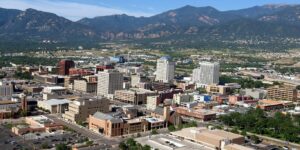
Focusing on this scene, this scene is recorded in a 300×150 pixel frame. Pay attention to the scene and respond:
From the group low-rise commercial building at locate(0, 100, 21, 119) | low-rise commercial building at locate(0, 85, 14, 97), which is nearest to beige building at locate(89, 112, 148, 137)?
low-rise commercial building at locate(0, 100, 21, 119)

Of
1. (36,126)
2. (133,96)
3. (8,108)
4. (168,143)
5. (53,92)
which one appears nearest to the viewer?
(168,143)

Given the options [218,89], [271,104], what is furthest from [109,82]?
[271,104]

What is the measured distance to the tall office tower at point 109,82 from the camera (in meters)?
64.2

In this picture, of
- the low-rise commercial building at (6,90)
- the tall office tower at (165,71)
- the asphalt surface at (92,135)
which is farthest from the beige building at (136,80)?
the asphalt surface at (92,135)

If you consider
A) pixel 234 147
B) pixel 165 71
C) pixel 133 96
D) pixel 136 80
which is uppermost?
pixel 165 71

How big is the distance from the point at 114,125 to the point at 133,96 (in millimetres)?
18583

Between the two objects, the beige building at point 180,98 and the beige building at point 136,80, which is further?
the beige building at point 136,80

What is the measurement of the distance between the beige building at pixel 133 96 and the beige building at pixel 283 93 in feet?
68.8

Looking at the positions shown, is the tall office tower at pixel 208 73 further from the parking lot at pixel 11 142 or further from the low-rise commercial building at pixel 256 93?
the parking lot at pixel 11 142

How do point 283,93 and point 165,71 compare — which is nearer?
point 283,93

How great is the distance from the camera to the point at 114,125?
42.8 m

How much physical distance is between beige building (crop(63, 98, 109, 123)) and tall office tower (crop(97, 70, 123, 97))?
14.0 m

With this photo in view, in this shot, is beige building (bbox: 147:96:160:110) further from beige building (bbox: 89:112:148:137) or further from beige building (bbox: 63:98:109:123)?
beige building (bbox: 89:112:148:137)

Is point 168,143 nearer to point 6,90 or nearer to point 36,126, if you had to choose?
point 36,126
